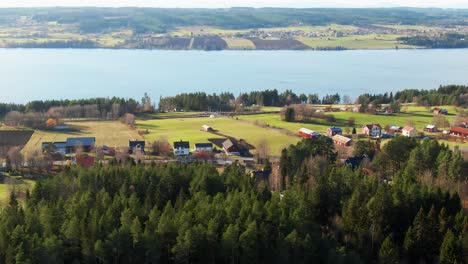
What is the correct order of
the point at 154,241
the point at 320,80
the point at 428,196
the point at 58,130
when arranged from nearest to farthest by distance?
the point at 154,241 → the point at 428,196 → the point at 58,130 → the point at 320,80

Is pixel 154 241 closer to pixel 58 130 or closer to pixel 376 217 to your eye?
pixel 376 217

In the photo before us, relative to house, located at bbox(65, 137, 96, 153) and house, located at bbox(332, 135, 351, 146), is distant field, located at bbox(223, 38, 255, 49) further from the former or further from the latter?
house, located at bbox(65, 137, 96, 153)

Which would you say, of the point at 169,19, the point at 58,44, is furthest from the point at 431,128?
the point at 169,19

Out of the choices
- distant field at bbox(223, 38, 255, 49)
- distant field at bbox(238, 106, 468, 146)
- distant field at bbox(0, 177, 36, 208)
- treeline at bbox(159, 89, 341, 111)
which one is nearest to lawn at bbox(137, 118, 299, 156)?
distant field at bbox(238, 106, 468, 146)

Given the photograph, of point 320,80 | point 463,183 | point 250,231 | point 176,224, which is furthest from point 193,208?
point 320,80

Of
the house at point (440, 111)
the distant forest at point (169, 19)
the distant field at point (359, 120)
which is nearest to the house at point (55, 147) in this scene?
the distant field at point (359, 120)
